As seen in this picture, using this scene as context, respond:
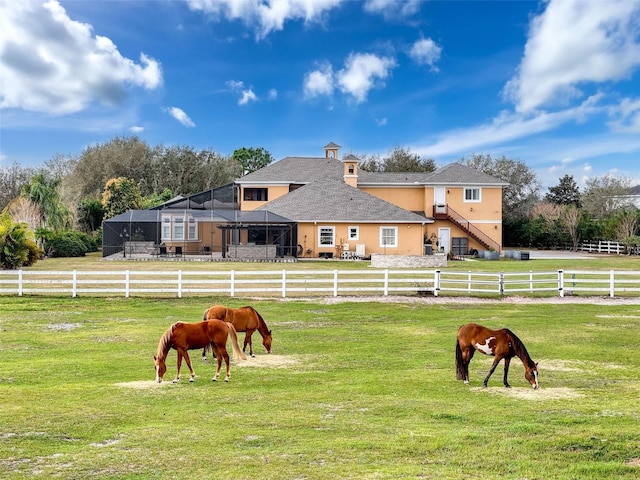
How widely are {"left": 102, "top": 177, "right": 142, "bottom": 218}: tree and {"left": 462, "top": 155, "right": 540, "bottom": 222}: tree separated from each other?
1735 inches

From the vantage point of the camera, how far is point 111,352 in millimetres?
12156

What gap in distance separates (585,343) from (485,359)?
3.05 m

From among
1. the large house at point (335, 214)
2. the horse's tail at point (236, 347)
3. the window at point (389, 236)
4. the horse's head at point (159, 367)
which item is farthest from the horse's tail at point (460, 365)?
the window at point (389, 236)

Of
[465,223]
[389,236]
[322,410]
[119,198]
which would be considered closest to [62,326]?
[322,410]

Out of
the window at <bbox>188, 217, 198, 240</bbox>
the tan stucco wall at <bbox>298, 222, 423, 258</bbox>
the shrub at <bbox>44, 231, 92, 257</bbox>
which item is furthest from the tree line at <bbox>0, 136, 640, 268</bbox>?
the tan stucco wall at <bbox>298, 222, 423, 258</bbox>

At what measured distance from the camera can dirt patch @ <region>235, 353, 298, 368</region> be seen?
1088 cm

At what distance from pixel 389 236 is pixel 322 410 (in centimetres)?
3931

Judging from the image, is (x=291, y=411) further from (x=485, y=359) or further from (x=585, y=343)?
(x=585, y=343)

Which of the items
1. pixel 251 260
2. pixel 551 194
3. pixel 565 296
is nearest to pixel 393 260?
pixel 251 260

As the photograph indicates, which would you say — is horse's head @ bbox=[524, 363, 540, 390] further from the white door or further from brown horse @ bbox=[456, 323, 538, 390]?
the white door

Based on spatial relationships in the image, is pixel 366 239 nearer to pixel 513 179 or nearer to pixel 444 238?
pixel 444 238

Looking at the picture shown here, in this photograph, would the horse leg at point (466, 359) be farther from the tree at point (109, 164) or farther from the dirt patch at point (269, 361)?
the tree at point (109, 164)

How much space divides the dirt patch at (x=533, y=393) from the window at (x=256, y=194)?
44.7 m

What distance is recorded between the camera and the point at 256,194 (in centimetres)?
5319
